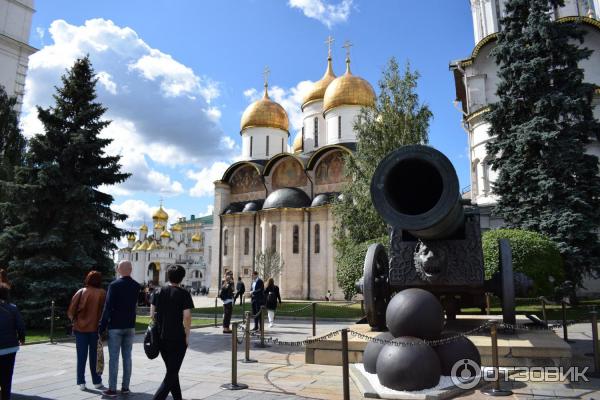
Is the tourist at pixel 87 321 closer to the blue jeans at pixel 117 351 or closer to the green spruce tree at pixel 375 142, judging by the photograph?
the blue jeans at pixel 117 351

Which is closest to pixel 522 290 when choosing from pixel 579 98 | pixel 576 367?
pixel 576 367

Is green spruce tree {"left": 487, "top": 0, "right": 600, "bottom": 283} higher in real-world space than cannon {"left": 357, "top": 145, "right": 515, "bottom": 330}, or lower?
higher

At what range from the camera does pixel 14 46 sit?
89.5ft

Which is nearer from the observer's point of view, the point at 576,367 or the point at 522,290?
the point at 576,367

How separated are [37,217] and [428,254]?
12.0m

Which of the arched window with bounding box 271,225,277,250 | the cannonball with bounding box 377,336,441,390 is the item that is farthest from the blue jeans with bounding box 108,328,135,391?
the arched window with bounding box 271,225,277,250

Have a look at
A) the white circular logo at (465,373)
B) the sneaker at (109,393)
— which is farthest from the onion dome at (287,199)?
the white circular logo at (465,373)

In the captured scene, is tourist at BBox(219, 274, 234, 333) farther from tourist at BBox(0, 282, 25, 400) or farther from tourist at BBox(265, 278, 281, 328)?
tourist at BBox(0, 282, 25, 400)

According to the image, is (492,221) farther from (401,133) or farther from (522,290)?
(522,290)

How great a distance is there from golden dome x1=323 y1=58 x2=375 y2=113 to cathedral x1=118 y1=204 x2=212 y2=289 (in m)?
40.9

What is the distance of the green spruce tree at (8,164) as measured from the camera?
41.5ft

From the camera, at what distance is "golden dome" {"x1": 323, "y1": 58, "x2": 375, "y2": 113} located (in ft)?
121

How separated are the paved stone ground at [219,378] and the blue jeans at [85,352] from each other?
17 centimetres

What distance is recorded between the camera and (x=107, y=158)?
553 inches
